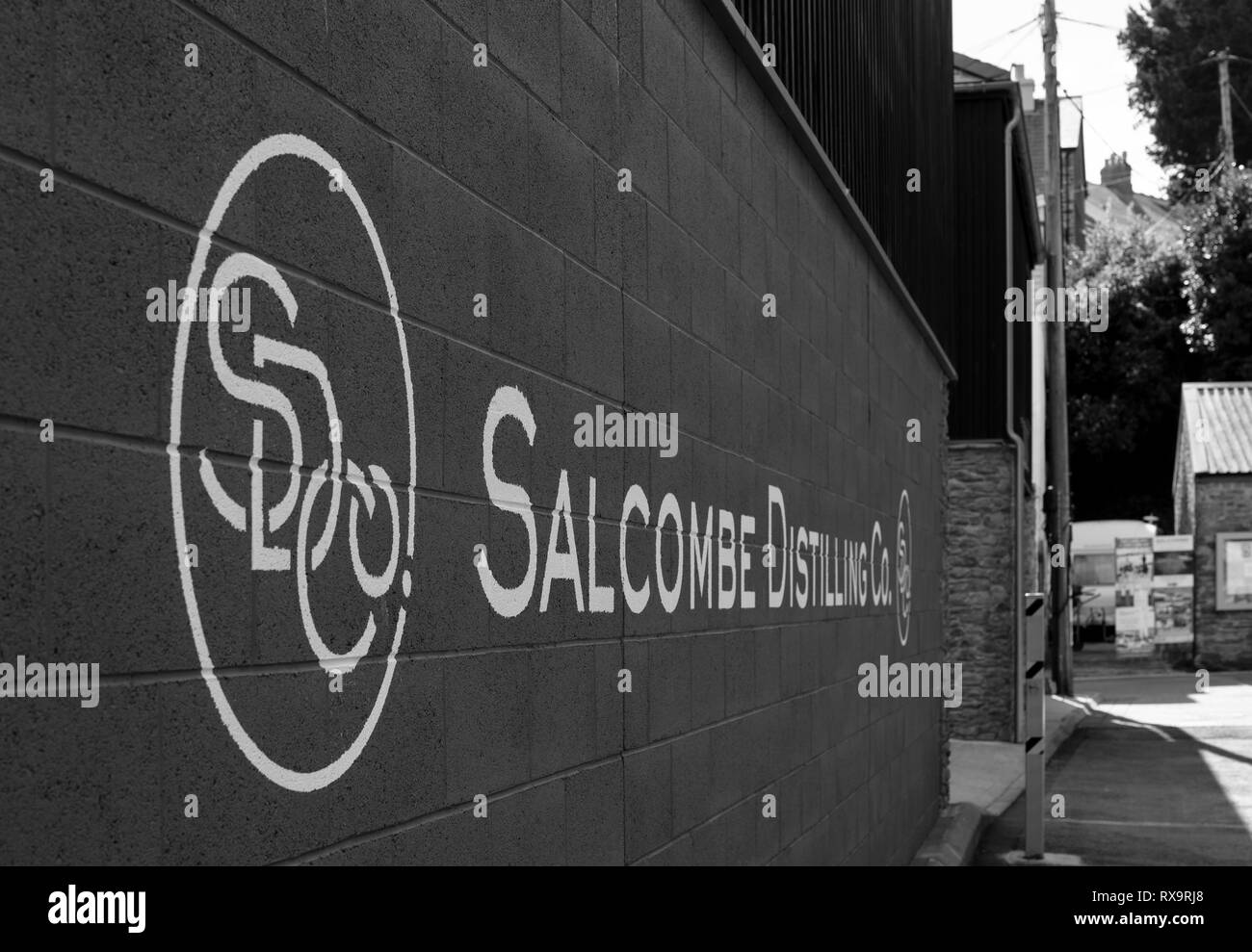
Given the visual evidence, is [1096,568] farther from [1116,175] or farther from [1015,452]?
[1116,175]

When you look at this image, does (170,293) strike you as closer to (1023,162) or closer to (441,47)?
(441,47)

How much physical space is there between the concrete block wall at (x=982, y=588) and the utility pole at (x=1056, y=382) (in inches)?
205

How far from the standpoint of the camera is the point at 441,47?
10.1 feet

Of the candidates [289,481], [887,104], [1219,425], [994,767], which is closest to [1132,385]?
[1219,425]

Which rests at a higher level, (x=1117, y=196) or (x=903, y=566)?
(x=1117, y=196)

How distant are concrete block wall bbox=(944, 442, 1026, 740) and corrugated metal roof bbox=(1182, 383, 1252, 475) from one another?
44.9 ft

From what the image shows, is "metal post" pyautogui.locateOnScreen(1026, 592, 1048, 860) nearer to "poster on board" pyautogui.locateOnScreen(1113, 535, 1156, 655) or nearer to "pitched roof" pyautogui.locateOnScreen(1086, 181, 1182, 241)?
"poster on board" pyautogui.locateOnScreen(1113, 535, 1156, 655)

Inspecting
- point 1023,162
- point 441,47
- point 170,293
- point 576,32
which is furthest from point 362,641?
point 1023,162

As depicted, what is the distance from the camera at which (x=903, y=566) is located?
10039 mm

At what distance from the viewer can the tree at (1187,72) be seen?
5028 centimetres

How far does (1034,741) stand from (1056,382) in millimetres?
14671

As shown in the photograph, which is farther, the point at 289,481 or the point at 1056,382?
the point at 1056,382

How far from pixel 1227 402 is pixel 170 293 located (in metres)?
32.7

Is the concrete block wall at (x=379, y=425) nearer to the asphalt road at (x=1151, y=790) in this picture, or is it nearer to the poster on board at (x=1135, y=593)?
the asphalt road at (x=1151, y=790)
